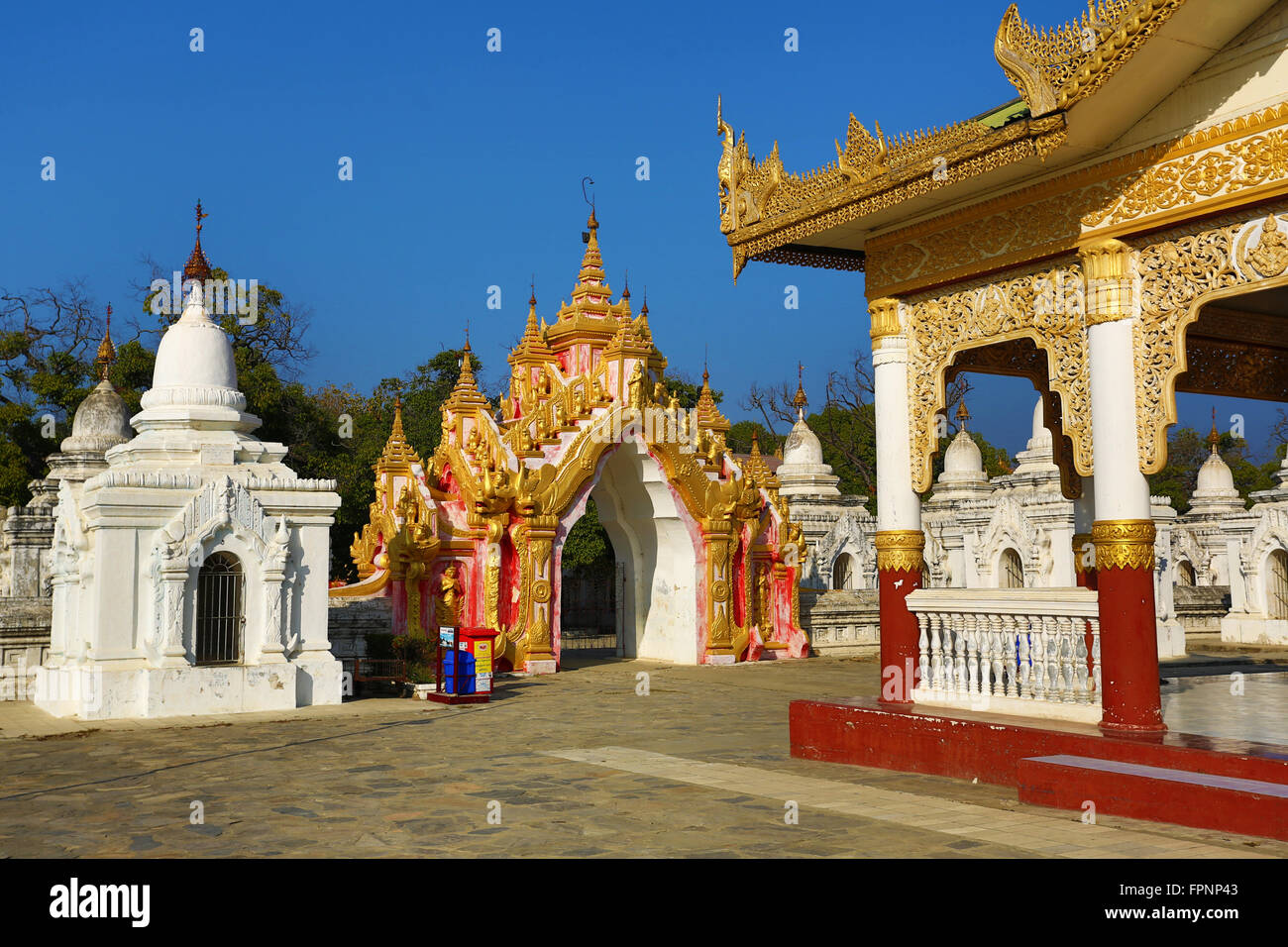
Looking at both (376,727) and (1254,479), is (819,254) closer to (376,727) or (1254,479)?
(376,727)

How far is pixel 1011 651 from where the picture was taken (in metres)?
9.38

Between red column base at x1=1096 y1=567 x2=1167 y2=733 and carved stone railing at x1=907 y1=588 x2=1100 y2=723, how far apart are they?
28cm

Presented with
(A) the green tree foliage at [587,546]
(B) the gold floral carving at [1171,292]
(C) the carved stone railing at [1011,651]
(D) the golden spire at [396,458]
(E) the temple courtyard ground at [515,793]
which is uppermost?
(D) the golden spire at [396,458]

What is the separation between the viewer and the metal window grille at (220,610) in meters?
14.9

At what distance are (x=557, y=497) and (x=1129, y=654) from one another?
14.5 meters

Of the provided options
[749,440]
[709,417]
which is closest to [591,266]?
[709,417]

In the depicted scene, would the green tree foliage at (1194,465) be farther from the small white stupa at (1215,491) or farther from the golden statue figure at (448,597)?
the golden statue figure at (448,597)

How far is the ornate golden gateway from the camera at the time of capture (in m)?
21.4

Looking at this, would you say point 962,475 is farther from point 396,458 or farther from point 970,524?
point 396,458

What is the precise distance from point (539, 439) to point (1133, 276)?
14.7m

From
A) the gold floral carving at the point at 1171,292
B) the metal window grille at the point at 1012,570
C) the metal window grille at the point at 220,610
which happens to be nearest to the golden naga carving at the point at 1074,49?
the gold floral carving at the point at 1171,292

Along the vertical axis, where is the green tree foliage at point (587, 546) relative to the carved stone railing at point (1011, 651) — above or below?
above

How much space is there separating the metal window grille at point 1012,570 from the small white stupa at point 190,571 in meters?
20.3
